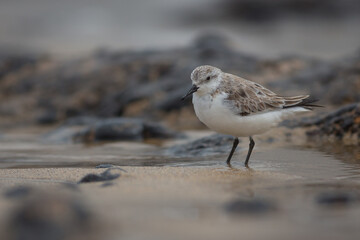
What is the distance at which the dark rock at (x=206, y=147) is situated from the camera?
752 cm

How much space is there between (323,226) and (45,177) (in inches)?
122

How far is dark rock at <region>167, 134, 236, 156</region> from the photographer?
752 centimetres

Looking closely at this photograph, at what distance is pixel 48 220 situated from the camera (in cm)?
317

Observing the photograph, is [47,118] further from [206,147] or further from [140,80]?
[206,147]

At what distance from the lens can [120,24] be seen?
88.7 ft

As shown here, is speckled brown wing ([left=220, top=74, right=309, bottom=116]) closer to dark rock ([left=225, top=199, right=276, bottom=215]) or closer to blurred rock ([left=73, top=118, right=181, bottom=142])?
dark rock ([left=225, top=199, right=276, bottom=215])

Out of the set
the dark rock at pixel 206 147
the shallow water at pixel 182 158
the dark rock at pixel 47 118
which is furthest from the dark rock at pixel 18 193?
the dark rock at pixel 47 118

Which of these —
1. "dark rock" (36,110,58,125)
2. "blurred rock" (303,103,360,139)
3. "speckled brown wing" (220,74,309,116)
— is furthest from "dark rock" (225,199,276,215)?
"dark rock" (36,110,58,125)

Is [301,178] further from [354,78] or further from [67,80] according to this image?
[67,80]

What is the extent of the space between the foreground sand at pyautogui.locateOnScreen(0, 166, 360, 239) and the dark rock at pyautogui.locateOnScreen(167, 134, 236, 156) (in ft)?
6.60

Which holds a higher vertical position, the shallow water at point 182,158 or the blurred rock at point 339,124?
the blurred rock at point 339,124

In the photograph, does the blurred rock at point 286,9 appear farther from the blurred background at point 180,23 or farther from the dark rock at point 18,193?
the dark rock at point 18,193

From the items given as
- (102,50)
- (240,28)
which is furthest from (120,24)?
(102,50)

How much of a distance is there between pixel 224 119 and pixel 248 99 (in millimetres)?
518
